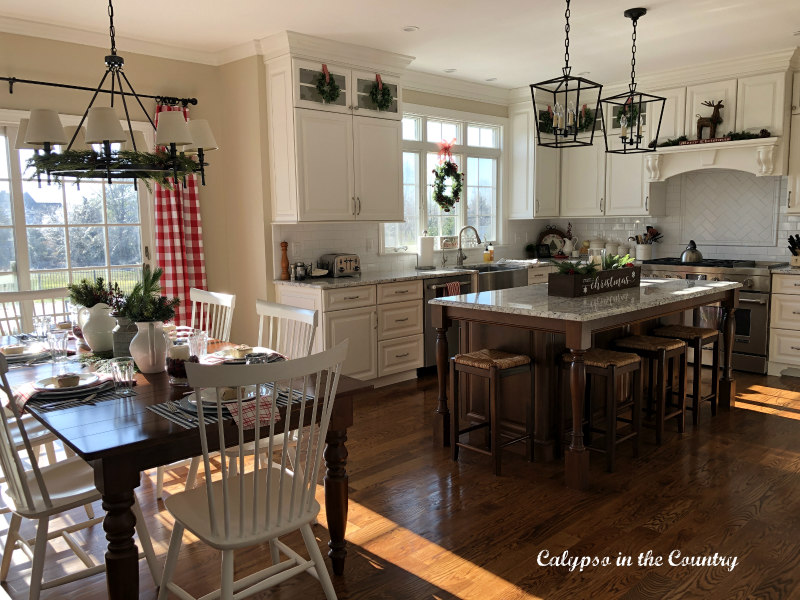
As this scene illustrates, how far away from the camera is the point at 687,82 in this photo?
5.95m

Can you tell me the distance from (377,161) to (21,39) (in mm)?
2577

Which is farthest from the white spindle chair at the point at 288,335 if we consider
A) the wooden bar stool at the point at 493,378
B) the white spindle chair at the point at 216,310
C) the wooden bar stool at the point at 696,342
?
the wooden bar stool at the point at 696,342

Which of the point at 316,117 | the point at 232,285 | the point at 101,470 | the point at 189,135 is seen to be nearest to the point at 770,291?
the point at 316,117

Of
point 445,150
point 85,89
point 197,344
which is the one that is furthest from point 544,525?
point 445,150

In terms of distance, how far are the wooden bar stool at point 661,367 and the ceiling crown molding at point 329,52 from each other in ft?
9.52

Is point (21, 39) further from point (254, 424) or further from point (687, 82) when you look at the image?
point (687, 82)

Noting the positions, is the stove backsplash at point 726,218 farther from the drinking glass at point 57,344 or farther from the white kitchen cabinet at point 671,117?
the drinking glass at point 57,344

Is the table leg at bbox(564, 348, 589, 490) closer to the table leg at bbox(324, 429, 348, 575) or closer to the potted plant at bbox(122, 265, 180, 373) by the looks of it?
the table leg at bbox(324, 429, 348, 575)

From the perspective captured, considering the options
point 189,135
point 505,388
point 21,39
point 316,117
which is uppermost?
point 21,39

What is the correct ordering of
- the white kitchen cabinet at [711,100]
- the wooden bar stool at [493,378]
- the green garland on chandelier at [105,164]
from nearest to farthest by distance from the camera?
the green garland on chandelier at [105,164] → the wooden bar stool at [493,378] → the white kitchen cabinet at [711,100]

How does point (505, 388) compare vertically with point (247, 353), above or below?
below

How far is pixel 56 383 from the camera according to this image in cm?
248

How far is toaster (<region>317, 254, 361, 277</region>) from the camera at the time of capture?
17.6 ft

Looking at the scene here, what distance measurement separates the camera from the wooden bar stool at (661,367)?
12.5ft
